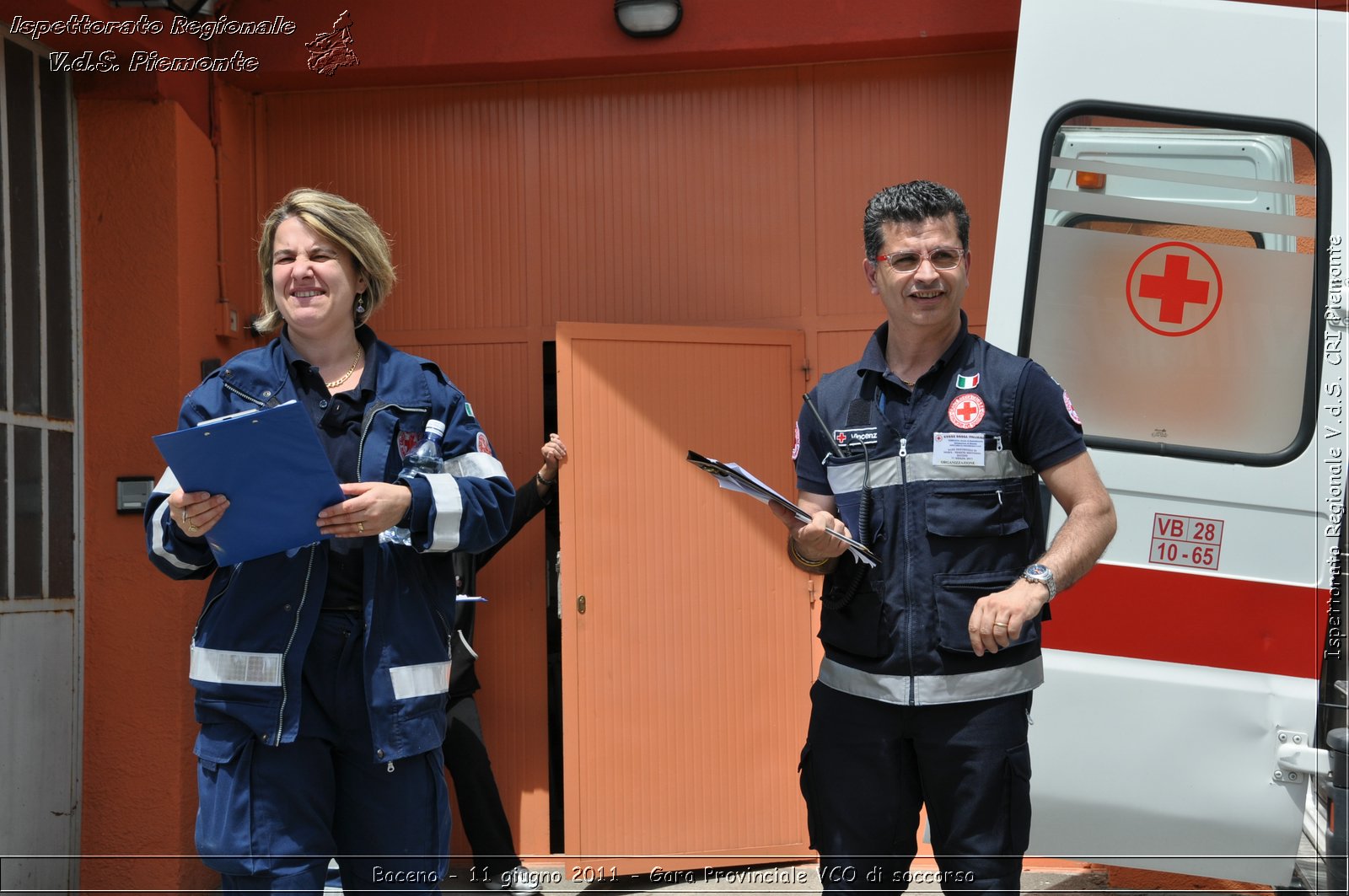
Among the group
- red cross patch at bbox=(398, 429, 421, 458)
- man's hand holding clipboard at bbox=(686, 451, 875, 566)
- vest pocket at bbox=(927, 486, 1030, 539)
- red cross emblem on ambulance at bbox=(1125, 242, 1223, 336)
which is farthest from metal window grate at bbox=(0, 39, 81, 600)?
red cross emblem on ambulance at bbox=(1125, 242, 1223, 336)

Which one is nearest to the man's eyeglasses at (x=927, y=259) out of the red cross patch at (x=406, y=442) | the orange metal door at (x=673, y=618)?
the red cross patch at (x=406, y=442)

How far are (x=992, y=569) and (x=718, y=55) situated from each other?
129 inches

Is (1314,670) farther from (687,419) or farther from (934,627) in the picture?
(687,419)

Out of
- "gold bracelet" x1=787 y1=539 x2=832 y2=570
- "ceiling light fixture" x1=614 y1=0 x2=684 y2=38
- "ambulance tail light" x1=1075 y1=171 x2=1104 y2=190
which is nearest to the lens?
"gold bracelet" x1=787 y1=539 x2=832 y2=570

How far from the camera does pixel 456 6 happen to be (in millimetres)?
5039

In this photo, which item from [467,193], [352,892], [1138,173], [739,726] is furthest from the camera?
[467,193]

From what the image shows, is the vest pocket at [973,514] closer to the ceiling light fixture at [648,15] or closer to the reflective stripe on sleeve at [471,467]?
the reflective stripe on sleeve at [471,467]

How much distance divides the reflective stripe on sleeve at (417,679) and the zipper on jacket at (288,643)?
0.18 metres

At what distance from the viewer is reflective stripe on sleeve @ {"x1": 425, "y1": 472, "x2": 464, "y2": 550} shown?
219 cm

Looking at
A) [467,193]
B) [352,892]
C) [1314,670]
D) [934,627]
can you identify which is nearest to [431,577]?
[352,892]

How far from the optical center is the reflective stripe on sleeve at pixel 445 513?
2191mm

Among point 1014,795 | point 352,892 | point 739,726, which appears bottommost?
point 739,726

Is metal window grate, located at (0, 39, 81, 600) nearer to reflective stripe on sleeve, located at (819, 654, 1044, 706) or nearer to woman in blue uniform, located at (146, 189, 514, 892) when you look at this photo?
woman in blue uniform, located at (146, 189, 514, 892)

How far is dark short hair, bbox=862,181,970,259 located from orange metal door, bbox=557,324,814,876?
2434 mm
